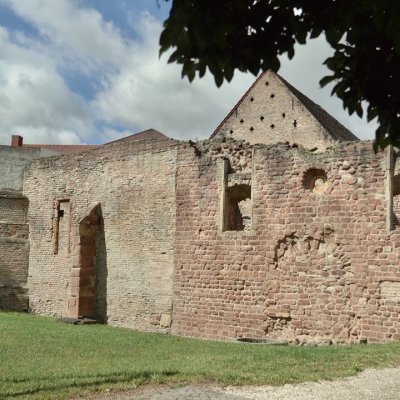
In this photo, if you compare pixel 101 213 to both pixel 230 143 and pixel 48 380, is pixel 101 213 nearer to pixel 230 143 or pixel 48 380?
pixel 230 143

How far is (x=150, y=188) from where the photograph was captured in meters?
15.5

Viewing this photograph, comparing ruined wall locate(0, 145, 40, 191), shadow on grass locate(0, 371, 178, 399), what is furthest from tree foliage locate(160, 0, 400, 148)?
ruined wall locate(0, 145, 40, 191)

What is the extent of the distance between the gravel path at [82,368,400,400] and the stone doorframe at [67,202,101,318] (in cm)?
1056

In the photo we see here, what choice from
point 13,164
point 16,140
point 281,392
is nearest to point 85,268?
point 13,164

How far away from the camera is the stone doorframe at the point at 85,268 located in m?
16.9

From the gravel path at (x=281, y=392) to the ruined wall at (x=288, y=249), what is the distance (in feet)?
14.1

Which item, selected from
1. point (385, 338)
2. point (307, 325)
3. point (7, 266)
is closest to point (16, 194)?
point (7, 266)

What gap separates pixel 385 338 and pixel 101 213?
9.30 metres

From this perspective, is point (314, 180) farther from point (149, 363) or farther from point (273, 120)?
point (273, 120)

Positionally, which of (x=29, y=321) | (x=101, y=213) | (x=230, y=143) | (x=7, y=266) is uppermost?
(x=230, y=143)

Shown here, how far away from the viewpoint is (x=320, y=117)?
24.4 meters

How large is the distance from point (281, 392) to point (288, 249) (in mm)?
6105

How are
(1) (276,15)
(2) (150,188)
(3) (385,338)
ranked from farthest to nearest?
(2) (150,188)
(3) (385,338)
(1) (276,15)

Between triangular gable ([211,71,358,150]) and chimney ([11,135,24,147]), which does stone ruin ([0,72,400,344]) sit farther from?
chimney ([11,135,24,147])
